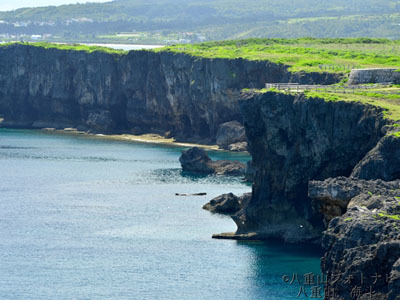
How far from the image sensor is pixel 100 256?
407ft

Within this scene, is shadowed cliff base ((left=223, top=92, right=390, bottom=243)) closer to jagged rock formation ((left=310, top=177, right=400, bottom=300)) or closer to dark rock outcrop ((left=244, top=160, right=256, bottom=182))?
jagged rock formation ((left=310, top=177, right=400, bottom=300))

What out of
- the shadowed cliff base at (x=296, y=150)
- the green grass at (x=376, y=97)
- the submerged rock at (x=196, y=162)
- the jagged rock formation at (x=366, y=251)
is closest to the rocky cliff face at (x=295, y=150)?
the shadowed cliff base at (x=296, y=150)

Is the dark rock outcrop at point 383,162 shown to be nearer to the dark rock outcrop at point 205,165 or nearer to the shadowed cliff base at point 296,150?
the shadowed cliff base at point 296,150

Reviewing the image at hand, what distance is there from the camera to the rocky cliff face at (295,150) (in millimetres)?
125938

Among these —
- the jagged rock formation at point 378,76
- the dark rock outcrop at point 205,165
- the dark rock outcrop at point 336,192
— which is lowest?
the dark rock outcrop at point 205,165

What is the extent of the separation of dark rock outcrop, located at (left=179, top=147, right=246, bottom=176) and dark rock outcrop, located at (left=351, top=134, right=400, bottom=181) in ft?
240

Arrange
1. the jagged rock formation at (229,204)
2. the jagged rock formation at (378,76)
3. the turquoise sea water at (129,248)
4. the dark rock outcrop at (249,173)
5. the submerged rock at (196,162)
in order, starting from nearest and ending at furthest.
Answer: the turquoise sea water at (129,248)
the jagged rock formation at (229,204)
the jagged rock formation at (378,76)
the dark rock outcrop at (249,173)
the submerged rock at (196,162)

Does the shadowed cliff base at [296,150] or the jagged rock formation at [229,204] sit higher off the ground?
the shadowed cliff base at [296,150]

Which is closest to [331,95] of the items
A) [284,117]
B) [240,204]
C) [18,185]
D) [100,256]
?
[284,117]

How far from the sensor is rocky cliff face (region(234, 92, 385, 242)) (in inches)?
4958

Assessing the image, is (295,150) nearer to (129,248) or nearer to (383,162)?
(383,162)

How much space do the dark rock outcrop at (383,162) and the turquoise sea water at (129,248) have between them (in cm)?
1077

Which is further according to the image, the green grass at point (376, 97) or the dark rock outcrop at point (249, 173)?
the dark rock outcrop at point (249, 173)

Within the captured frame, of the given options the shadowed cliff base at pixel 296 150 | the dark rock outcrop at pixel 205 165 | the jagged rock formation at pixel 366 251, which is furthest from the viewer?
the dark rock outcrop at pixel 205 165
